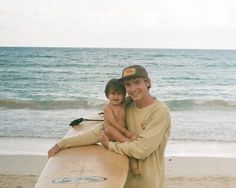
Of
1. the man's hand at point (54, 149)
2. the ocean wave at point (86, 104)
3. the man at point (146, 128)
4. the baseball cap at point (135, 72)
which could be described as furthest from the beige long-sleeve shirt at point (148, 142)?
the ocean wave at point (86, 104)

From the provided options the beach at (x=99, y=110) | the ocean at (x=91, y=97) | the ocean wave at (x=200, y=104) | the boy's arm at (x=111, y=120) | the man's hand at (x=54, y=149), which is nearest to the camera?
the boy's arm at (x=111, y=120)

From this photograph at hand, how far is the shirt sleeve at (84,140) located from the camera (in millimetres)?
3652

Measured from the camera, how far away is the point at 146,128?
3.01 m

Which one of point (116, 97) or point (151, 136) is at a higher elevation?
point (116, 97)

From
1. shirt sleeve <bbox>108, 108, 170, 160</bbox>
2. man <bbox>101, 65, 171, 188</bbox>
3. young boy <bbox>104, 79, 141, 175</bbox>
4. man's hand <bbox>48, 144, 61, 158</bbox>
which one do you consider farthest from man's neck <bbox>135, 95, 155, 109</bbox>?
man's hand <bbox>48, 144, 61, 158</bbox>

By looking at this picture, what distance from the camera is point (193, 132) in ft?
33.9

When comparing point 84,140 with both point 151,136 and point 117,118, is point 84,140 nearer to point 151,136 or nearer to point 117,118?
point 117,118

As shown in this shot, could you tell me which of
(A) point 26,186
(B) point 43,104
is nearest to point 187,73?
(B) point 43,104

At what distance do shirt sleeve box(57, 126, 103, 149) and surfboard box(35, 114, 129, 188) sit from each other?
6 centimetres

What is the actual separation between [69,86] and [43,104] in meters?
7.33

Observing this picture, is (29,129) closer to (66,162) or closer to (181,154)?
(181,154)

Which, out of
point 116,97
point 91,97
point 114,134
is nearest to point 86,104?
point 91,97

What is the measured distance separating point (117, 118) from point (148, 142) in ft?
1.67

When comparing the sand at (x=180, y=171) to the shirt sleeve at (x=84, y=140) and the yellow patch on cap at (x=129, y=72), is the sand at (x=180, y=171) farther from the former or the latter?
the yellow patch on cap at (x=129, y=72)
